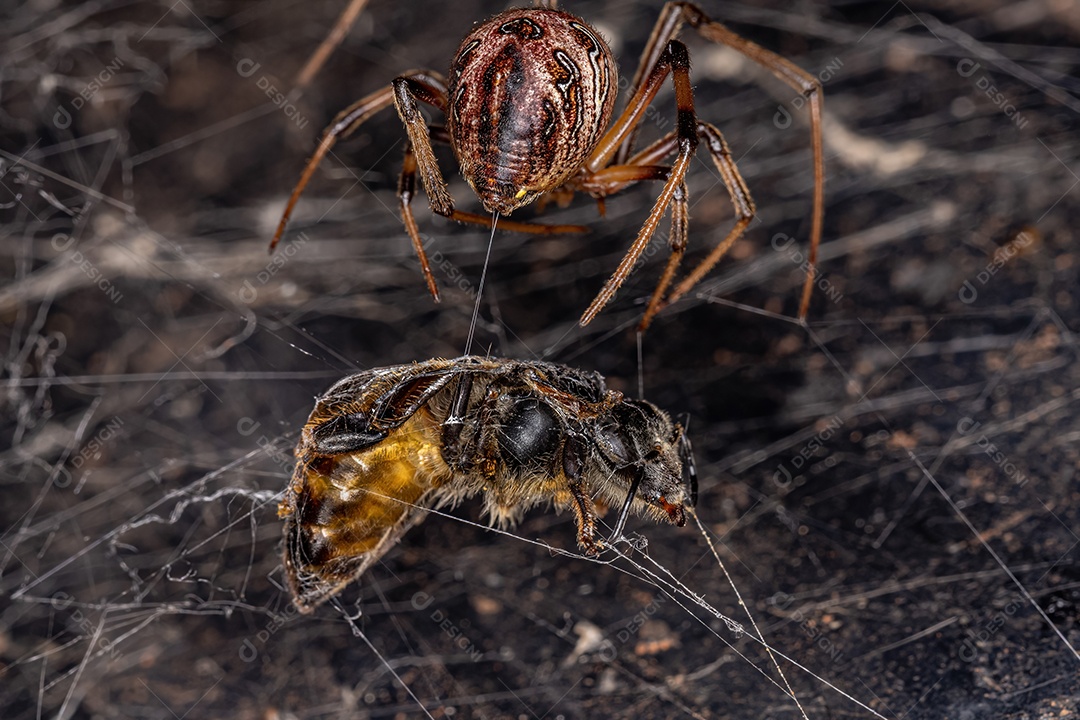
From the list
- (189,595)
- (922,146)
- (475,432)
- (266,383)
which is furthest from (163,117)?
(922,146)

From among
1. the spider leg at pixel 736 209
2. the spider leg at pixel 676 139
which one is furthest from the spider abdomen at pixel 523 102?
the spider leg at pixel 736 209

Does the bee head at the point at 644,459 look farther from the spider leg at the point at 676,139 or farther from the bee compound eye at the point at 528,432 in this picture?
the spider leg at the point at 676,139

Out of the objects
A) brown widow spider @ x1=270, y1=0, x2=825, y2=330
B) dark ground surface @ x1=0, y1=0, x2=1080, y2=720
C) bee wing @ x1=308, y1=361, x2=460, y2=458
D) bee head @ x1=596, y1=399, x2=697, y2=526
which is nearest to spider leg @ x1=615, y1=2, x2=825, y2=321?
brown widow spider @ x1=270, y1=0, x2=825, y2=330

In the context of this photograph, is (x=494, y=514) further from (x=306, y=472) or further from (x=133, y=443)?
(x=133, y=443)

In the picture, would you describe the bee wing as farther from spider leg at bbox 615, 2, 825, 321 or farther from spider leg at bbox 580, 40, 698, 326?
spider leg at bbox 615, 2, 825, 321

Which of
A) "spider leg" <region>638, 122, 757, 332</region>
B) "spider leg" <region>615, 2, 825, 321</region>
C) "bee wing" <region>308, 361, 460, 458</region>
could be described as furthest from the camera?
"spider leg" <region>615, 2, 825, 321</region>

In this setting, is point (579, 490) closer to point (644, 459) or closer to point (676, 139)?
point (644, 459)
